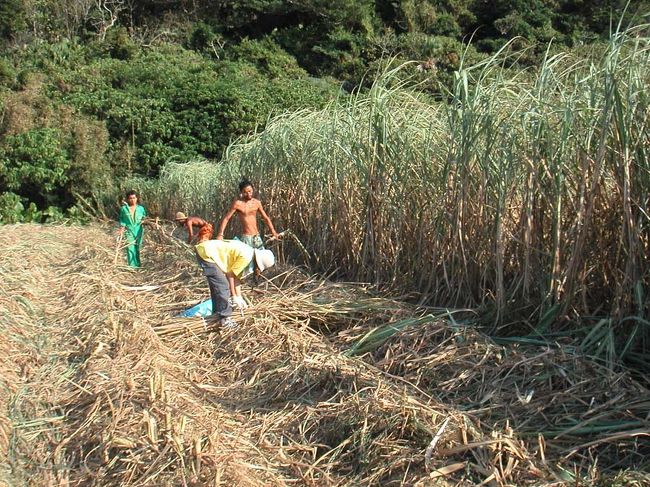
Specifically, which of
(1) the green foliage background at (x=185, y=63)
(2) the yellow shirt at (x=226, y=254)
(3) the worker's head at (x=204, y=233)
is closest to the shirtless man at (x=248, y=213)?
(3) the worker's head at (x=204, y=233)

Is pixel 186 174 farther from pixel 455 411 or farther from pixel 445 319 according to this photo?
pixel 455 411

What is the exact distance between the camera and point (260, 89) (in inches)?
921

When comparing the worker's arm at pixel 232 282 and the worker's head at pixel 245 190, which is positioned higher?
the worker's head at pixel 245 190

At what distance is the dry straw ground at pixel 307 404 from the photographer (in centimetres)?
354

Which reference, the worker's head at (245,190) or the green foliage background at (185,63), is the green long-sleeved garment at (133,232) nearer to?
the worker's head at (245,190)

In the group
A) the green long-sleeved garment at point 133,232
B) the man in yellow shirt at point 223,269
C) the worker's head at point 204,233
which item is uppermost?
the worker's head at point 204,233

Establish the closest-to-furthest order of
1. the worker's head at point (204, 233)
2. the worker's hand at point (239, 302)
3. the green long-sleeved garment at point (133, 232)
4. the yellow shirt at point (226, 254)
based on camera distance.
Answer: the yellow shirt at point (226, 254) < the worker's hand at point (239, 302) < the worker's head at point (204, 233) < the green long-sleeved garment at point (133, 232)

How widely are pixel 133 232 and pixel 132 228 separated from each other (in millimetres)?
55

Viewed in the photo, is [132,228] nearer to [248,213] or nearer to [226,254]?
[248,213]

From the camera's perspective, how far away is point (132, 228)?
9578mm

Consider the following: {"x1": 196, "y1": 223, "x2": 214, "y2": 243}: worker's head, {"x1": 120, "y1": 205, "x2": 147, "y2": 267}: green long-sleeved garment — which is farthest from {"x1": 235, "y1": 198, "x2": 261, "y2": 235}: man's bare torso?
{"x1": 120, "y1": 205, "x2": 147, "y2": 267}: green long-sleeved garment

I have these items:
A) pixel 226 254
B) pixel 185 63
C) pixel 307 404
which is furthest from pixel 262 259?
pixel 185 63

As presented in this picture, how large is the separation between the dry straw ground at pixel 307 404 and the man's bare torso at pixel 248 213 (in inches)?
64.2

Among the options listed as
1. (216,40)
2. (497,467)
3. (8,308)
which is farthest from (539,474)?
(216,40)
